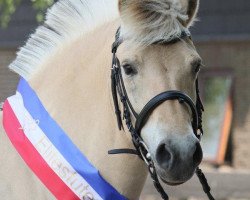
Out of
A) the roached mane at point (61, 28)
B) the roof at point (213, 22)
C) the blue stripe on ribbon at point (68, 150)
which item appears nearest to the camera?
the blue stripe on ribbon at point (68, 150)

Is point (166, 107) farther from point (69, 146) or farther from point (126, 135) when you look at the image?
point (69, 146)

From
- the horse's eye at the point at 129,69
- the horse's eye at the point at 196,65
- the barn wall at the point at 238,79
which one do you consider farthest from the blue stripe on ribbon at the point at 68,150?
the barn wall at the point at 238,79

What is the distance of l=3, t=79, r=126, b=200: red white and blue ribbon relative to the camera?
3.44 meters

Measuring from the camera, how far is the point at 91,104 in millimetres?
3514

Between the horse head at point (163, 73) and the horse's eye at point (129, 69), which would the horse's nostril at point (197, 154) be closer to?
the horse head at point (163, 73)

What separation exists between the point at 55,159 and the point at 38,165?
0.30 ft

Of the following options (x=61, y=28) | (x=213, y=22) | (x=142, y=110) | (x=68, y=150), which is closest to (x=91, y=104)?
(x=68, y=150)

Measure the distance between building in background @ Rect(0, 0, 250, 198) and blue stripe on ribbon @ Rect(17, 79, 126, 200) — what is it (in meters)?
8.40

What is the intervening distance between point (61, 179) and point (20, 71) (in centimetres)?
72

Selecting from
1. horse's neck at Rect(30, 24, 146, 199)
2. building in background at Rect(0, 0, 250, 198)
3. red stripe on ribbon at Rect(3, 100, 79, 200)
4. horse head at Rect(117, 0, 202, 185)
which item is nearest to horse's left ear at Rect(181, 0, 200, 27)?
horse head at Rect(117, 0, 202, 185)

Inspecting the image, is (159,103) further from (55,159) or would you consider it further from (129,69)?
(55,159)

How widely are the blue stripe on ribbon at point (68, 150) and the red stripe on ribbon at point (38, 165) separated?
4.0 inches

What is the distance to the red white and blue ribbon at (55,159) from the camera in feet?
11.3

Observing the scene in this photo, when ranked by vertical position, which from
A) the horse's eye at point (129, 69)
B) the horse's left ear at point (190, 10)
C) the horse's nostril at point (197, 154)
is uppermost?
the horse's eye at point (129, 69)
